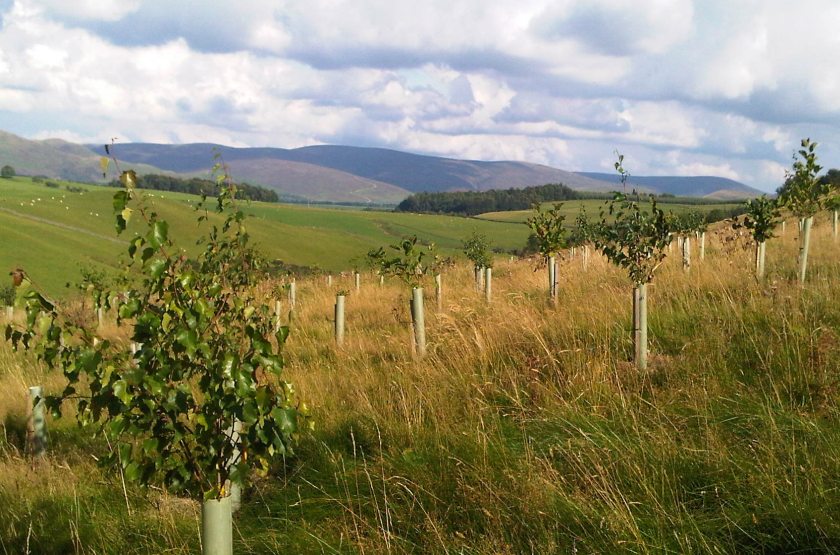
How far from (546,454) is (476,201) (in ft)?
497

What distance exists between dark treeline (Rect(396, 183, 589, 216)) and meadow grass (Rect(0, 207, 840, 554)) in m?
135

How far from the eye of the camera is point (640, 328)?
20.3ft

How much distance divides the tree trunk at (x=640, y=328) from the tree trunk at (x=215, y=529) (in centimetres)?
400

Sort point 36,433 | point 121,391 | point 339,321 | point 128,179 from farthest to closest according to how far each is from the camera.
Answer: point 339,321
point 36,433
point 128,179
point 121,391

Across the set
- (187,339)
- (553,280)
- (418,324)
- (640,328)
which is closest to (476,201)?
(553,280)

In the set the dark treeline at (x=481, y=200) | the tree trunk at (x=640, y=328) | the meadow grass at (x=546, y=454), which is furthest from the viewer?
the dark treeline at (x=481, y=200)

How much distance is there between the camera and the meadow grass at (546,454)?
360 cm

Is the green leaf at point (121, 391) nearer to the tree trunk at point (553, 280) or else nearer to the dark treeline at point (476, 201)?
the tree trunk at point (553, 280)

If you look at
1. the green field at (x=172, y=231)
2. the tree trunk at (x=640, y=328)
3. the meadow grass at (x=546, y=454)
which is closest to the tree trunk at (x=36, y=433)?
the meadow grass at (x=546, y=454)

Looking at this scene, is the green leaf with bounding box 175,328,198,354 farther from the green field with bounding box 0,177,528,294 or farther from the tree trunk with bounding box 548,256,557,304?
the green field with bounding box 0,177,528,294

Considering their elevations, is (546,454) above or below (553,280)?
below

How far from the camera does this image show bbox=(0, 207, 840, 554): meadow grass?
360 cm

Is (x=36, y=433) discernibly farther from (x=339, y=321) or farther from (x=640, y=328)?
(x=640, y=328)

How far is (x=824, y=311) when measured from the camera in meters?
6.79
